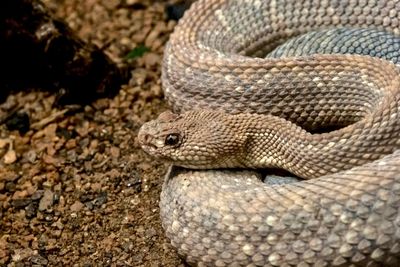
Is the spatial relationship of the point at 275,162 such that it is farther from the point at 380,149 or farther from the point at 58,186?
the point at 58,186

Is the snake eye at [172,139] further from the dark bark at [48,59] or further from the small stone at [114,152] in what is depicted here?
the dark bark at [48,59]

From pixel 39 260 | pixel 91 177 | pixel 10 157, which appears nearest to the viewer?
pixel 39 260

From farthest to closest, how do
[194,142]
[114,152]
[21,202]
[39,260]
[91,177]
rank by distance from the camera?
[114,152]
[91,177]
[21,202]
[39,260]
[194,142]

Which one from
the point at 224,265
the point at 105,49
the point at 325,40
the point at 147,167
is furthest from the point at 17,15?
the point at 224,265

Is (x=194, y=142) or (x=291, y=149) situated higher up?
(x=291, y=149)

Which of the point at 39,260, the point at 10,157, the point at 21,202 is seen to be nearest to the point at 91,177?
the point at 21,202

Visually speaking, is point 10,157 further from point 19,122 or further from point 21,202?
point 21,202

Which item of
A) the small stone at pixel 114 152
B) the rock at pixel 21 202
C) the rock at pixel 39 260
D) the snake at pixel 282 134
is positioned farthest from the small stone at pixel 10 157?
the snake at pixel 282 134
